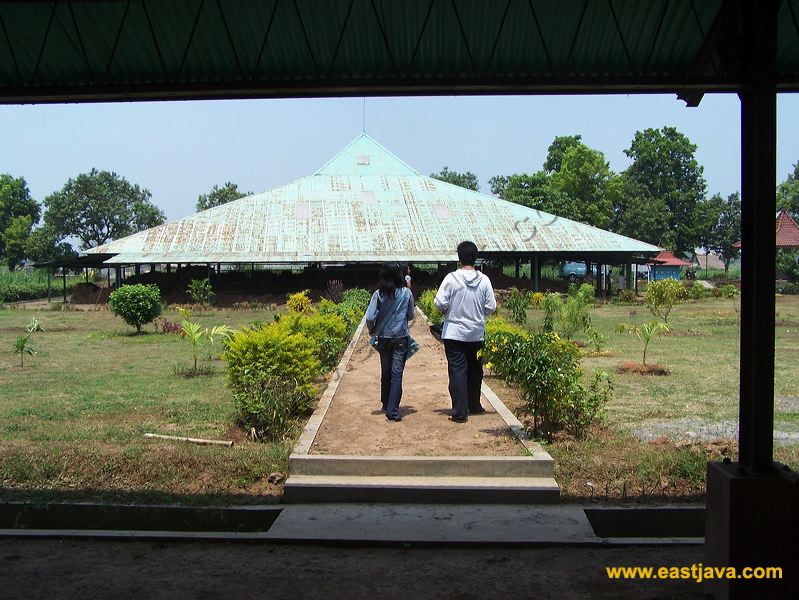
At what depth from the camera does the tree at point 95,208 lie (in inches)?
2324

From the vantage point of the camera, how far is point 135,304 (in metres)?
20.1

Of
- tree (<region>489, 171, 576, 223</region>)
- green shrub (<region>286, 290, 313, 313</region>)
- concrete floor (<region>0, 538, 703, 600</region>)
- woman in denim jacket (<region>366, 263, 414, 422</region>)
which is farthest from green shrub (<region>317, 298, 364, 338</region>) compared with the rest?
tree (<region>489, 171, 576, 223</region>)

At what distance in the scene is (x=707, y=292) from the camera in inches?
1681

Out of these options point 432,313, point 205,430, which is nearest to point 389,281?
point 205,430

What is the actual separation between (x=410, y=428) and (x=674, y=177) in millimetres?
60941

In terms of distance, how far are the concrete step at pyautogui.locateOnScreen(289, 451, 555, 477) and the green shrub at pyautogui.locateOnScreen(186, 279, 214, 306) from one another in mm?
24940

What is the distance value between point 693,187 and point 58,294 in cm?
5039

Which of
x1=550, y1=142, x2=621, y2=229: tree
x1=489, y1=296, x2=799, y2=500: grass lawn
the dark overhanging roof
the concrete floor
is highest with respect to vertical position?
x1=550, y1=142, x2=621, y2=229: tree

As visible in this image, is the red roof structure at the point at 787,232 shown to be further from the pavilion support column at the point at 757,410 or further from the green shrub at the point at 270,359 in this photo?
the pavilion support column at the point at 757,410

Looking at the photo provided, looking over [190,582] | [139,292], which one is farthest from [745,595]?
[139,292]

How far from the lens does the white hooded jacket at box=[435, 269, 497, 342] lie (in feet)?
22.6

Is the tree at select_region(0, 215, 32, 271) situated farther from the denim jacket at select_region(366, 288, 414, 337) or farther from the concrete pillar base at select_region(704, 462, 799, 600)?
the concrete pillar base at select_region(704, 462, 799, 600)

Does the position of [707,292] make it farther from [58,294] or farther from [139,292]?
[58,294]

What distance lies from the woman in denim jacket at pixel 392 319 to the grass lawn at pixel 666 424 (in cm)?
172
